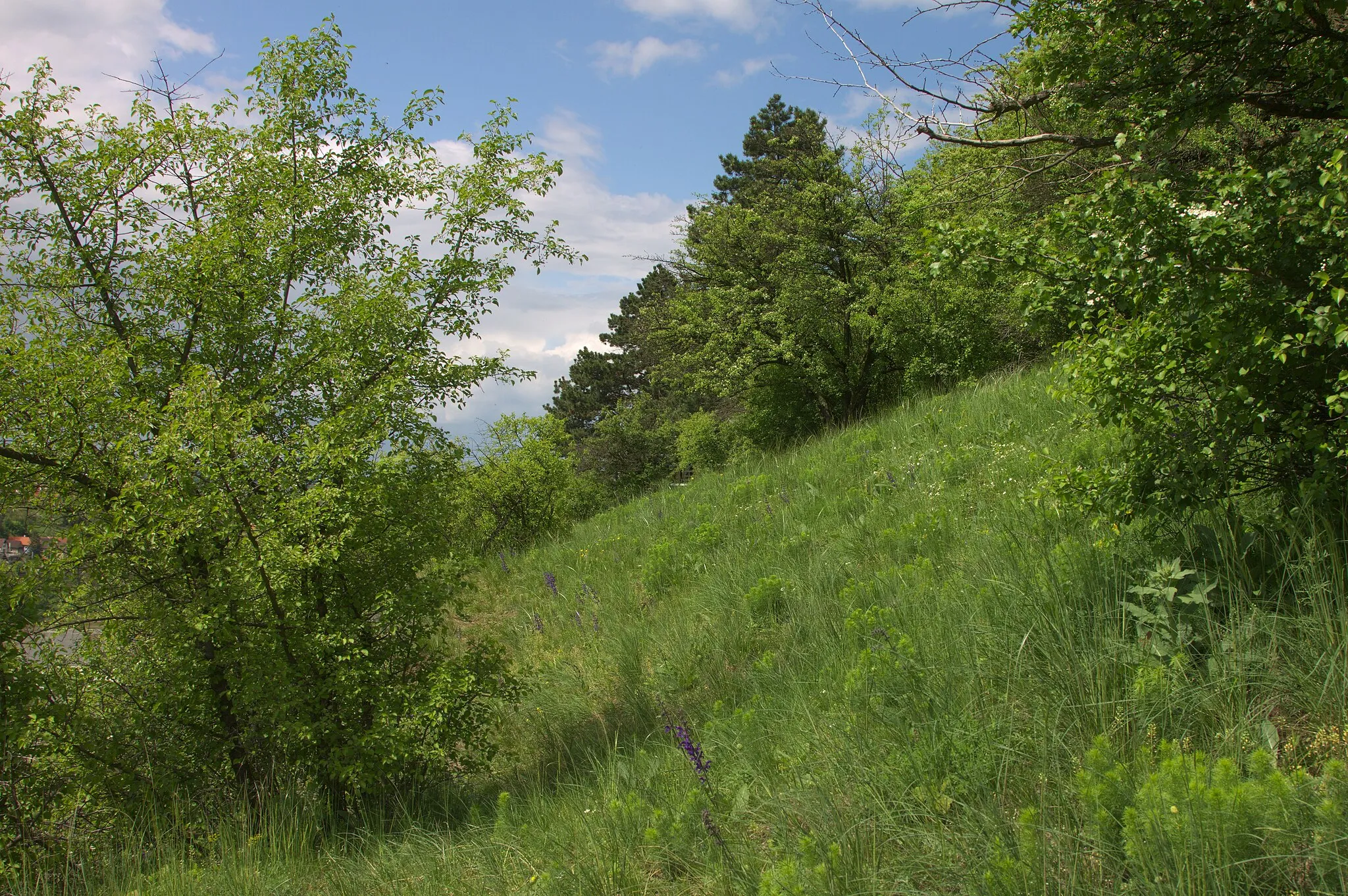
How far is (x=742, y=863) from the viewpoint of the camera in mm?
2846

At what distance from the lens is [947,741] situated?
9.20 ft

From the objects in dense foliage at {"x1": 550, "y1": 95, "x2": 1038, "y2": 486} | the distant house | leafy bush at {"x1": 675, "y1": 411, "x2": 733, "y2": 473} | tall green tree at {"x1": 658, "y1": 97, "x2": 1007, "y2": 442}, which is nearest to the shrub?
the distant house

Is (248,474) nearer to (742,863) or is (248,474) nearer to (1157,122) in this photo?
(742,863)

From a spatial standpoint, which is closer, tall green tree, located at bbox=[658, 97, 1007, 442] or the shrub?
the shrub

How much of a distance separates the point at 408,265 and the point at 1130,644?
16.4 ft

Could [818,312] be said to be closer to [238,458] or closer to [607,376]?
[238,458]

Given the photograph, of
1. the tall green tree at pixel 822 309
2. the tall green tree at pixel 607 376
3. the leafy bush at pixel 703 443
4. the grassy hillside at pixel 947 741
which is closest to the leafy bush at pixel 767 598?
the grassy hillside at pixel 947 741

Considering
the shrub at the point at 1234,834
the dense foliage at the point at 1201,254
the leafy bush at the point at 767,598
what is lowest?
the shrub at the point at 1234,834

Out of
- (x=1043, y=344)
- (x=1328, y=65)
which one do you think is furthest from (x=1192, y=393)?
(x=1043, y=344)

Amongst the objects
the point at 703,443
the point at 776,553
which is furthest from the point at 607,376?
the point at 776,553

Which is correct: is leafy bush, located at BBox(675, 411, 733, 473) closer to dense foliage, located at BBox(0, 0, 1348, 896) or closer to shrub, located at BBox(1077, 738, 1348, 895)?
dense foliage, located at BBox(0, 0, 1348, 896)

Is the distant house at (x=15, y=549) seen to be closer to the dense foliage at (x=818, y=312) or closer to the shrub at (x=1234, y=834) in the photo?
the shrub at (x=1234, y=834)

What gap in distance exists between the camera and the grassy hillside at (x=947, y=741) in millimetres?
2184

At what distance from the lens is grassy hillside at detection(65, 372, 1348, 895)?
2.18m
